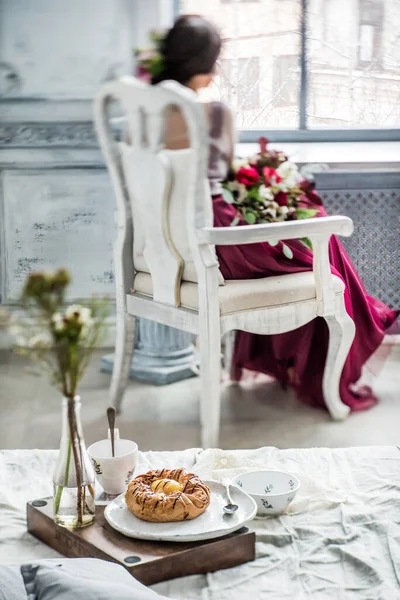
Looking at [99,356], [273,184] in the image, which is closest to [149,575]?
[273,184]

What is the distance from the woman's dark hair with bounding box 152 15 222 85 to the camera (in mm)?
3062

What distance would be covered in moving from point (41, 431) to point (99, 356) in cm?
85

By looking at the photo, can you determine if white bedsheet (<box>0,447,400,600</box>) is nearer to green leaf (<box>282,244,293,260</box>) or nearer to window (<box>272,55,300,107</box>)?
green leaf (<box>282,244,293,260</box>)

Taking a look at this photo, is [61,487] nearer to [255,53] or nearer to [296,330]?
[296,330]

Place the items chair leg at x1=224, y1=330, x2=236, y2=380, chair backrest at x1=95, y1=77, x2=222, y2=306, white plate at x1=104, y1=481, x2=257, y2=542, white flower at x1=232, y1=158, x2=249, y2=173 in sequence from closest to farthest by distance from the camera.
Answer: white plate at x1=104, y1=481, x2=257, y2=542 → chair backrest at x1=95, y1=77, x2=222, y2=306 → white flower at x1=232, y1=158, x2=249, y2=173 → chair leg at x1=224, y1=330, x2=236, y2=380

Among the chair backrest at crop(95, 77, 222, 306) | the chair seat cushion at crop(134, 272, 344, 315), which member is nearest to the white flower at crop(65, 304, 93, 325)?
the chair backrest at crop(95, 77, 222, 306)

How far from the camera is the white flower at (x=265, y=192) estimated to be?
281 cm

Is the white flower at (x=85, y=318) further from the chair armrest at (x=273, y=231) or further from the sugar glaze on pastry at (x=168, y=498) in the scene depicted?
the chair armrest at (x=273, y=231)

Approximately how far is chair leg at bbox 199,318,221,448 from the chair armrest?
231 mm

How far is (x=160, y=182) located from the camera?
99.7 inches

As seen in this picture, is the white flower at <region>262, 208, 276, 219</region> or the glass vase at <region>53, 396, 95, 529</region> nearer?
the glass vase at <region>53, 396, 95, 529</region>

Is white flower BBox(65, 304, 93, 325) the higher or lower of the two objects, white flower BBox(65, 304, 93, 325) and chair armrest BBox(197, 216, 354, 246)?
the higher

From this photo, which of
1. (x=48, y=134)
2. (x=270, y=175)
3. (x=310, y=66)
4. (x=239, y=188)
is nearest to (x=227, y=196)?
(x=239, y=188)

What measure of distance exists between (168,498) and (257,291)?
4.53 ft
